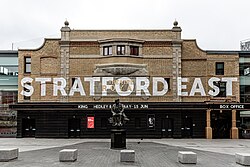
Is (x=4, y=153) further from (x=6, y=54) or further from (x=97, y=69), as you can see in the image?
(x=6, y=54)

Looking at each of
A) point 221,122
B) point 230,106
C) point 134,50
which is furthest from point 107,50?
point 221,122

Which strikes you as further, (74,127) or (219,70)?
(219,70)

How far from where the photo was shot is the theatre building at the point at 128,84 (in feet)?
115

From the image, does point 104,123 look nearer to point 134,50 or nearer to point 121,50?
point 121,50

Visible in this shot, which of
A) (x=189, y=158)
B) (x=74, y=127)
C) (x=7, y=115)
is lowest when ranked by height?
(x=74, y=127)

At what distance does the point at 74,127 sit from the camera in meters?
35.4

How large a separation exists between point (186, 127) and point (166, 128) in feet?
7.36

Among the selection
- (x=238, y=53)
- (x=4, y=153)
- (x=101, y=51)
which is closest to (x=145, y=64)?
(x=101, y=51)

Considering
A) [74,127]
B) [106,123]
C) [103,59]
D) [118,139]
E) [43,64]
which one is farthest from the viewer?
[43,64]

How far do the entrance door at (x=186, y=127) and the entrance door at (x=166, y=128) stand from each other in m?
1.34

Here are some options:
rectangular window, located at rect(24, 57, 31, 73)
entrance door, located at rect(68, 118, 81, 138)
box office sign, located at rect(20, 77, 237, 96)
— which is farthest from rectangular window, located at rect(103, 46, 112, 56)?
rectangular window, located at rect(24, 57, 31, 73)

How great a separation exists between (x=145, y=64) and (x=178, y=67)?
3.44 m

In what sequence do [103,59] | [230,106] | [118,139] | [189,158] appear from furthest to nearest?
[103,59]
[230,106]
[118,139]
[189,158]

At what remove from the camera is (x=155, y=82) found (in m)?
35.4
